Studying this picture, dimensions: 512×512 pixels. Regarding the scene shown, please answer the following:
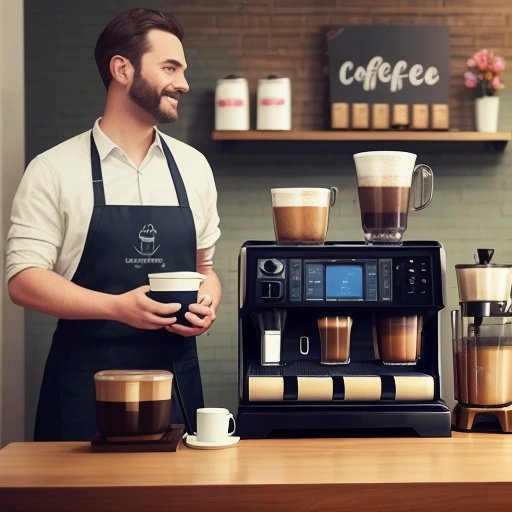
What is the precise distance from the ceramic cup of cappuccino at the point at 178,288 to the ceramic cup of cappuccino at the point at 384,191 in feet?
1.37

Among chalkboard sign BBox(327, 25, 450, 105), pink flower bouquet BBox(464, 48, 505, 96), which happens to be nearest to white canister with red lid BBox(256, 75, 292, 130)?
chalkboard sign BBox(327, 25, 450, 105)

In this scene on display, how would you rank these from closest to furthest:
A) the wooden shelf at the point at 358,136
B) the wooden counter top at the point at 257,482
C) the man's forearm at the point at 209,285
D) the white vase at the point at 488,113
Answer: the wooden counter top at the point at 257,482 < the man's forearm at the point at 209,285 < the wooden shelf at the point at 358,136 < the white vase at the point at 488,113

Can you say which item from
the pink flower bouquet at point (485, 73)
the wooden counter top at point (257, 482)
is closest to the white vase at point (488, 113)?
the pink flower bouquet at point (485, 73)

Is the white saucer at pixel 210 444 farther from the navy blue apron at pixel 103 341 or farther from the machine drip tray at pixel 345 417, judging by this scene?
the navy blue apron at pixel 103 341

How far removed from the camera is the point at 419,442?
184cm

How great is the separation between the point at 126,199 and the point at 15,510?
108 centimetres

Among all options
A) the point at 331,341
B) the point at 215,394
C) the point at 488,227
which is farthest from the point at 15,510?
the point at 488,227

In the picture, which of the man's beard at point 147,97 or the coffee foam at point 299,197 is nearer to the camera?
the coffee foam at point 299,197

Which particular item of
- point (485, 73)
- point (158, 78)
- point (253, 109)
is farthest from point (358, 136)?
point (158, 78)

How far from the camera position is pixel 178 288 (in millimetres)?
2086

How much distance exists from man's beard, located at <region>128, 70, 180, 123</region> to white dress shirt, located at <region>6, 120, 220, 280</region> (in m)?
0.08

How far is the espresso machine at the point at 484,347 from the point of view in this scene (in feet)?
6.34

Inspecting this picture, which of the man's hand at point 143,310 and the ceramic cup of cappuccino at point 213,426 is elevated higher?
the man's hand at point 143,310

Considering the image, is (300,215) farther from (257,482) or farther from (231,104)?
(231,104)
